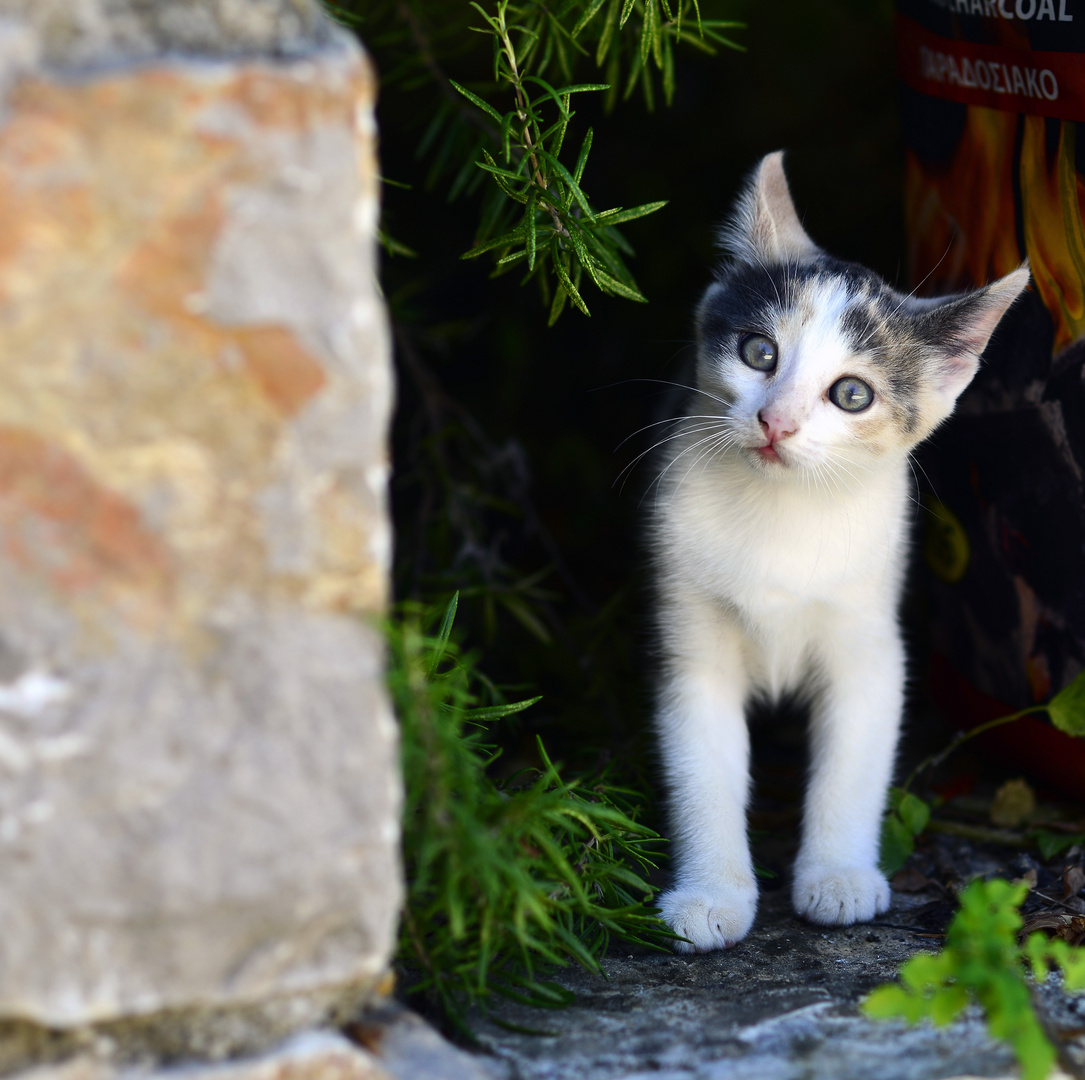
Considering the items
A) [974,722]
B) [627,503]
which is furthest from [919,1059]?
[627,503]

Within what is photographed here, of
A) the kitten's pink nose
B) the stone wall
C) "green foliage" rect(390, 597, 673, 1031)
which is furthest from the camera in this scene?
the kitten's pink nose

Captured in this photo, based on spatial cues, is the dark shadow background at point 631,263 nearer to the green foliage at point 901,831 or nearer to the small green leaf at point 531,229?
the green foliage at point 901,831

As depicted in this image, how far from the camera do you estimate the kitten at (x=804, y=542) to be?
1753mm

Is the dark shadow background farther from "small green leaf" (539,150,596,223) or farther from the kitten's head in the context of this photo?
"small green leaf" (539,150,596,223)

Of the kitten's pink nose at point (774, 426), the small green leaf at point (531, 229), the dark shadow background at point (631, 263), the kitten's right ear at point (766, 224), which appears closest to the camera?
the small green leaf at point (531, 229)

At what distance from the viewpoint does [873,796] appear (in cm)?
189

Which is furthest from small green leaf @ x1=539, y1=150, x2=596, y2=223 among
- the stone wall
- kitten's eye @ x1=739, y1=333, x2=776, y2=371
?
the stone wall

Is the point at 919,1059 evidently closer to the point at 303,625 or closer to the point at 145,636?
the point at 303,625

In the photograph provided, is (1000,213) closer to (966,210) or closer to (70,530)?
(966,210)

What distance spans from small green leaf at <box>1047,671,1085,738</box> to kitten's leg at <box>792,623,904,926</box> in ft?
0.82

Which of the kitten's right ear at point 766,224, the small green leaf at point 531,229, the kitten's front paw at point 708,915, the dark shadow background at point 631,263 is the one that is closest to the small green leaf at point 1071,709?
the kitten's front paw at point 708,915

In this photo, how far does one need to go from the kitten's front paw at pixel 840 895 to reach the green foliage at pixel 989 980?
1.63ft

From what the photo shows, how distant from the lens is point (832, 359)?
1761mm

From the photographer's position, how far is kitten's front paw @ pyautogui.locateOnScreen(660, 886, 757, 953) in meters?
1.59
